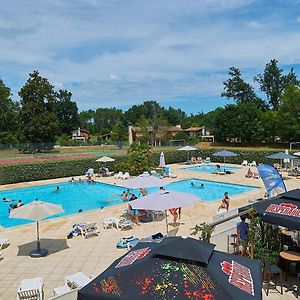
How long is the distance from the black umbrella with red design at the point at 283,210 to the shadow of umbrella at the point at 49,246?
6.86 metres

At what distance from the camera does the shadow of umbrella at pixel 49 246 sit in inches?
446

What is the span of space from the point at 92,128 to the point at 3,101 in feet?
192

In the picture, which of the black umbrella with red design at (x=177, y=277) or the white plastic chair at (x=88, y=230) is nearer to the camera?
the black umbrella with red design at (x=177, y=277)

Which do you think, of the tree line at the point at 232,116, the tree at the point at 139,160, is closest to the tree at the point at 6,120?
the tree line at the point at 232,116

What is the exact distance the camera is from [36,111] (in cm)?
4841

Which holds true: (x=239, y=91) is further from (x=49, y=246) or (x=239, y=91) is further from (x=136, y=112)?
(x=49, y=246)

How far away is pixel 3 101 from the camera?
202ft

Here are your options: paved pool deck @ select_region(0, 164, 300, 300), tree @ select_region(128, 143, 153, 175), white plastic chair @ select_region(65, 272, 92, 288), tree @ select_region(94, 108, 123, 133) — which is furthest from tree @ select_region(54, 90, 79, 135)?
white plastic chair @ select_region(65, 272, 92, 288)

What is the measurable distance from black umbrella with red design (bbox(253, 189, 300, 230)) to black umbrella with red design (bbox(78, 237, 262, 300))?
106 inches

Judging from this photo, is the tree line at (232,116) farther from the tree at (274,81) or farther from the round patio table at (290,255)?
the round patio table at (290,255)

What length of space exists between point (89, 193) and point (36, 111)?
28.5m

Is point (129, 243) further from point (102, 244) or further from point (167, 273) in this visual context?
point (167, 273)

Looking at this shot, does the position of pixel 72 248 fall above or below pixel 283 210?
below

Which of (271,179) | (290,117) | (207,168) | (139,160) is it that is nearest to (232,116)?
(290,117)
